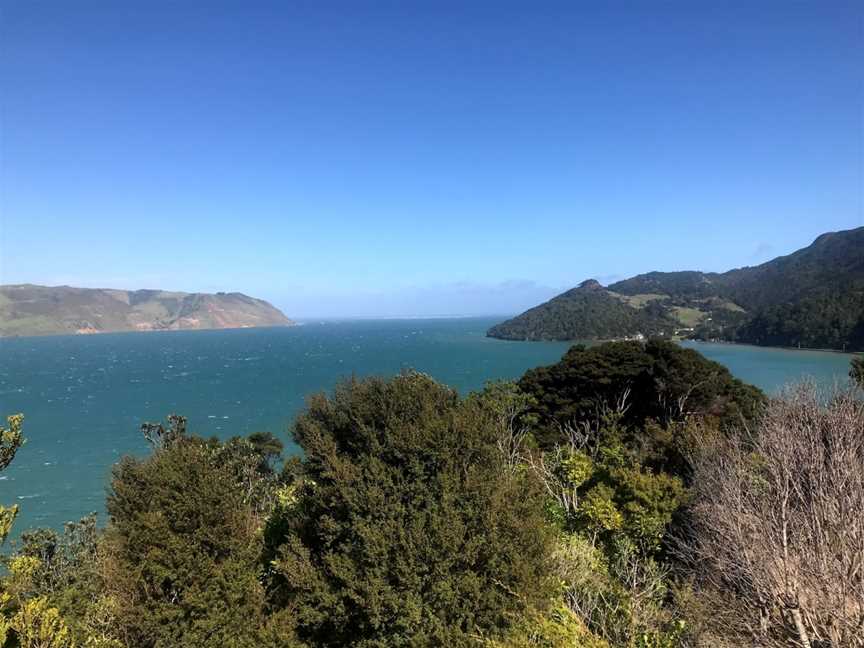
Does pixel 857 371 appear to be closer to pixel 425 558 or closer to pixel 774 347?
pixel 425 558

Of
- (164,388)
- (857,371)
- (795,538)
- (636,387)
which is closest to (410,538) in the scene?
(795,538)

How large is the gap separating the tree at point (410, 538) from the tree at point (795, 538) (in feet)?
10.1

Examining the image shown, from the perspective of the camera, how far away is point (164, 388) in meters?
65.8

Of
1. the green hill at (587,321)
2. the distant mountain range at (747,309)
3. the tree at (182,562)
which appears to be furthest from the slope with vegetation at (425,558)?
the green hill at (587,321)

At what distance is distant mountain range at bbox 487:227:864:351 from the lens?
85.4m

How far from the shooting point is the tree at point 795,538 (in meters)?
6.83

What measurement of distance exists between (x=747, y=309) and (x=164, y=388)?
14673 cm

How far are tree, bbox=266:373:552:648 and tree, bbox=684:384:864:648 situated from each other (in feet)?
10.1

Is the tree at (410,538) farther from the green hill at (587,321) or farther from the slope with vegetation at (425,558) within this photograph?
the green hill at (587,321)

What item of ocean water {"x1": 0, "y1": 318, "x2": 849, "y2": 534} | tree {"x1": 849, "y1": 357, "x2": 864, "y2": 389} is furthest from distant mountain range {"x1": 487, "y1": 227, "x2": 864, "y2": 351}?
tree {"x1": 849, "y1": 357, "x2": 864, "y2": 389}

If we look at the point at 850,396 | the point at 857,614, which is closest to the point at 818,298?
→ the point at 850,396

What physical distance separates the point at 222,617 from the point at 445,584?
371cm

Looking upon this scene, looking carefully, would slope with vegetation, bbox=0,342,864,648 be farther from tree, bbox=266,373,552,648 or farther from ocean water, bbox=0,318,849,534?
ocean water, bbox=0,318,849,534

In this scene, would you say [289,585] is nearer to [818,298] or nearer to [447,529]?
[447,529]
